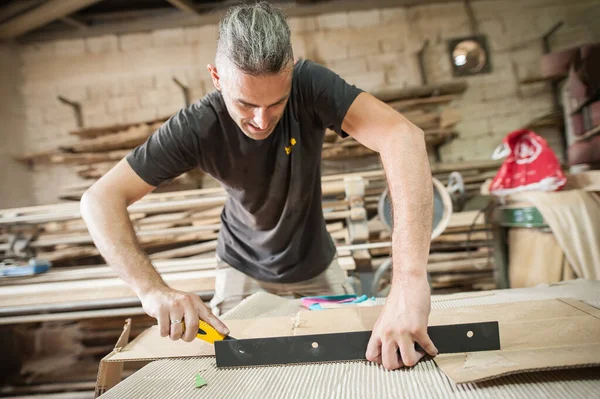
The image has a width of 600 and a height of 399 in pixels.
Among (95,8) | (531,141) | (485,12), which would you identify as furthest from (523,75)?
(95,8)

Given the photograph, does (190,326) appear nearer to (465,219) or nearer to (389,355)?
(389,355)

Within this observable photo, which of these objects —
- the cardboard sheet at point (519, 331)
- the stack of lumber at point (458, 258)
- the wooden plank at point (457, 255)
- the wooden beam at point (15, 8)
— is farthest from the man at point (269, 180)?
the wooden beam at point (15, 8)

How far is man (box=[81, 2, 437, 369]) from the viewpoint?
3.41ft

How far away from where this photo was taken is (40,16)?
3996mm

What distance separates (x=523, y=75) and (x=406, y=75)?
125 cm

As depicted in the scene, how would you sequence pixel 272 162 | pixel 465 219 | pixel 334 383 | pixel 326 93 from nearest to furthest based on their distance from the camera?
pixel 334 383, pixel 326 93, pixel 272 162, pixel 465 219

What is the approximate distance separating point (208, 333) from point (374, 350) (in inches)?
17.1

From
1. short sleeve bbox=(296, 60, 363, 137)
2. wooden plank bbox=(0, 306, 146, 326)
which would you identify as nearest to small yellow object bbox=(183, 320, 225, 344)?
short sleeve bbox=(296, 60, 363, 137)

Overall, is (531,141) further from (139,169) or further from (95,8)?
(95,8)

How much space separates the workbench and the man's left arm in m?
0.05

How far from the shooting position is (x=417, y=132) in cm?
124

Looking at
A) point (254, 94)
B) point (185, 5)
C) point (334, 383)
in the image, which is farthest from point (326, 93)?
point (185, 5)

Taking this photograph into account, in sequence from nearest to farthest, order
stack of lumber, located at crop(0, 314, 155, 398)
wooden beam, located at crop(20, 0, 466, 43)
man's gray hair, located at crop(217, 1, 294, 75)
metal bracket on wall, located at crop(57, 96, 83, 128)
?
1. man's gray hair, located at crop(217, 1, 294, 75)
2. stack of lumber, located at crop(0, 314, 155, 398)
3. wooden beam, located at crop(20, 0, 466, 43)
4. metal bracket on wall, located at crop(57, 96, 83, 128)

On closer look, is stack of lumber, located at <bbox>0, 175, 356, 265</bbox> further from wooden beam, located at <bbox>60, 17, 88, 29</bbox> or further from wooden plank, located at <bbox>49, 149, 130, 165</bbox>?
wooden beam, located at <bbox>60, 17, 88, 29</bbox>
